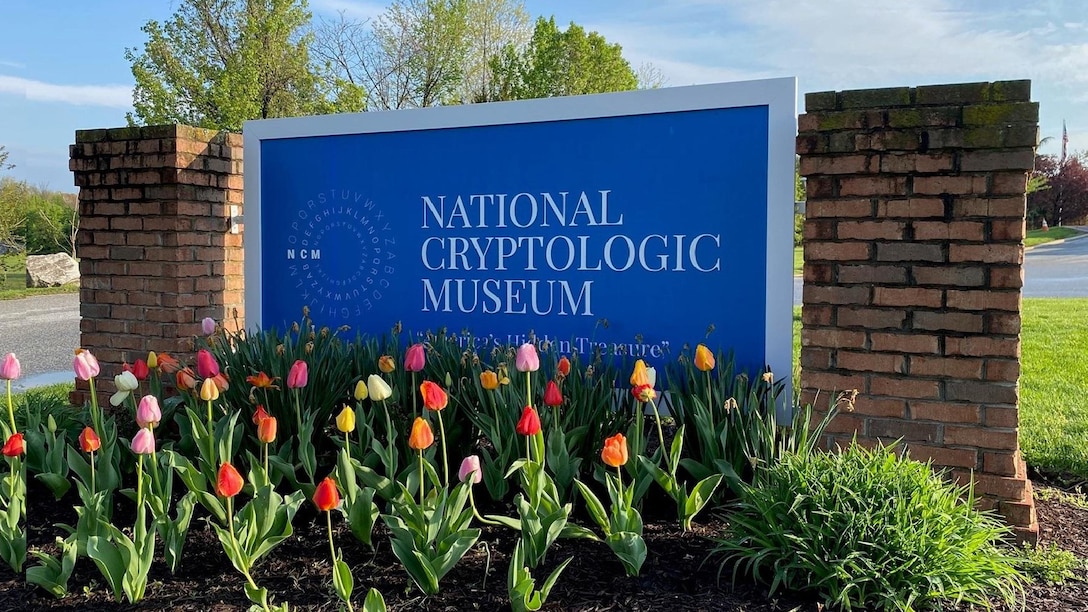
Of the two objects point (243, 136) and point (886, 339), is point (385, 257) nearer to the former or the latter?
point (243, 136)

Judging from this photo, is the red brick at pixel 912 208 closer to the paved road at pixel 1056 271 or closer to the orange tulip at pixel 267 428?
the orange tulip at pixel 267 428

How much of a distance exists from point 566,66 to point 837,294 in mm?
15552

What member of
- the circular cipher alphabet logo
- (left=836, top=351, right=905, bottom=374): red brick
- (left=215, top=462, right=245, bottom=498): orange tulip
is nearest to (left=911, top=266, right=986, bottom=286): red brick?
(left=836, top=351, right=905, bottom=374): red brick

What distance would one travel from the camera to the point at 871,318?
3.31 metres

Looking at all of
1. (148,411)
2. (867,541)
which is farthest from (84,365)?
(867,541)

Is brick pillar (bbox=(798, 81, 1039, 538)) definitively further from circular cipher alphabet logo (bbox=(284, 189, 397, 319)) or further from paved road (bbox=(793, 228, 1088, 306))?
paved road (bbox=(793, 228, 1088, 306))

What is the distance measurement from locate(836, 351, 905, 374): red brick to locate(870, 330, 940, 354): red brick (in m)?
0.03

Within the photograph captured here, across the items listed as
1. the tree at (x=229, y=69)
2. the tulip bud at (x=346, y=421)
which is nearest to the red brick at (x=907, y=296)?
the tulip bud at (x=346, y=421)

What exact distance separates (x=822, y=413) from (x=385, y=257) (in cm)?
243

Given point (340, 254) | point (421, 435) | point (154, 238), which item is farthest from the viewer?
point (154, 238)

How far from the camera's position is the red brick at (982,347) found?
3115 millimetres

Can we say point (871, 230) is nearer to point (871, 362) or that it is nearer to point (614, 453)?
point (871, 362)

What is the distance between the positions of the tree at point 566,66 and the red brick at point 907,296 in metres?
15.0

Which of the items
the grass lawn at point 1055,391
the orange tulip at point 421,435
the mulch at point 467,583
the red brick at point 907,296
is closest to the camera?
the orange tulip at point 421,435
